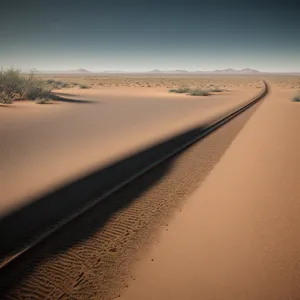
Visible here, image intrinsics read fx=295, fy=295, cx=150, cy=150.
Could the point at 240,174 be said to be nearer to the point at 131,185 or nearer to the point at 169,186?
the point at 169,186

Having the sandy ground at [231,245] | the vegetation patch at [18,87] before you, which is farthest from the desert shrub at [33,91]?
the sandy ground at [231,245]

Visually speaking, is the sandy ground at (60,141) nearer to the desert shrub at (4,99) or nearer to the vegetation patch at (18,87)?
the desert shrub at (4,99)

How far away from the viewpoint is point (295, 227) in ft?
17.0

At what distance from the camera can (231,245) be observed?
15.1ft

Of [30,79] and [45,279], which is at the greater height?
[30,79]

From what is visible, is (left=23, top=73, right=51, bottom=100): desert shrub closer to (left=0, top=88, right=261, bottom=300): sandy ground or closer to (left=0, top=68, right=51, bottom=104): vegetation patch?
(left=0, top=68, right=51, bottom=104): vegetation patch

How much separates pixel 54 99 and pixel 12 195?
22723 millimetres

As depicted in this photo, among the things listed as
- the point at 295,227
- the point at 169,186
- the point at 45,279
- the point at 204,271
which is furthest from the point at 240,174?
the point at 45,279

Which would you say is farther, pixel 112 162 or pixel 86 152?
pixel 86 152

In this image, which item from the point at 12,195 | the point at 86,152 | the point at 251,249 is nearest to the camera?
the point at 251,249

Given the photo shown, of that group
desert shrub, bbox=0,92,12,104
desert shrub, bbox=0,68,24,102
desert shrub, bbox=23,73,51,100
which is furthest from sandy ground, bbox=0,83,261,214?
desert shrub, bbox=0,68,24,102

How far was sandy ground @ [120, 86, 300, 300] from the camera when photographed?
3693 millimetres

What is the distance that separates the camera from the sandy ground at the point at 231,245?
3.69 meters

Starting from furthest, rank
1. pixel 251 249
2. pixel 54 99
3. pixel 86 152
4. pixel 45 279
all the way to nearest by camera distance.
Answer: pixel 54 99 → pixel 86 152 → pixel 251 249 → pixel 45 279
